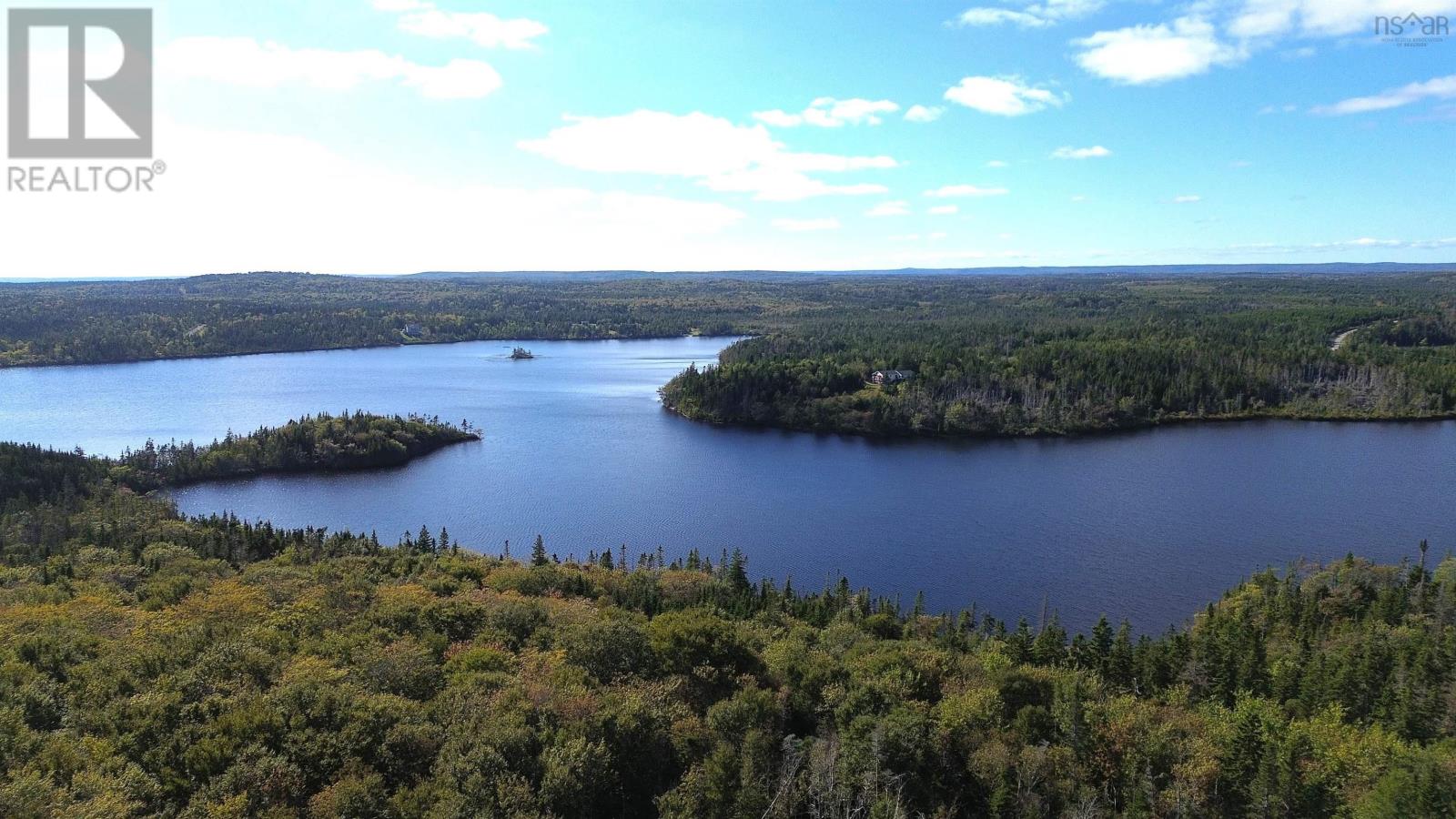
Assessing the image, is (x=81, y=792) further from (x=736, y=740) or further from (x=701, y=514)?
(x=701, y=514)

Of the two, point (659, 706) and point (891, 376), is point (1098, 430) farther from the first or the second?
point (659, 706)

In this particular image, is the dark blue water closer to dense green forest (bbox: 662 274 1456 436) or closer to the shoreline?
the shoreline

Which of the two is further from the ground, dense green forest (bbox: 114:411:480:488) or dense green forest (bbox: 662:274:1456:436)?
dense green forest (bbox: 662:274:1456:436)

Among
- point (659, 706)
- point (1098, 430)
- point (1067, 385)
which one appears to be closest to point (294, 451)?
point (659, 706)

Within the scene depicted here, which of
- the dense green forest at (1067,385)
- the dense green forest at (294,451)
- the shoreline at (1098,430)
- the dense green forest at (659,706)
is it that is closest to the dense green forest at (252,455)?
→ the dense green forest at (294,451)

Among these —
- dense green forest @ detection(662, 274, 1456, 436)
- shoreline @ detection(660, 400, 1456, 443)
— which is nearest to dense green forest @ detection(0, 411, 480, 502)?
shoreline @ detection(660, 400, 1456, 443)

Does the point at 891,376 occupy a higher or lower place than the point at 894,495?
higher
